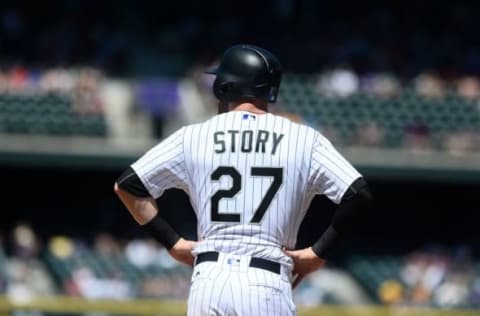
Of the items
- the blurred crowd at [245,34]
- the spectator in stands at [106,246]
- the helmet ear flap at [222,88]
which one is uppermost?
the blurred crowd at [245,34]

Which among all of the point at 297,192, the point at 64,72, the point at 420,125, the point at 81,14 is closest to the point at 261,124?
the point at 297,192

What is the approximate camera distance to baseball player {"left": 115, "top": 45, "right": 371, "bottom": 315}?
4617mm

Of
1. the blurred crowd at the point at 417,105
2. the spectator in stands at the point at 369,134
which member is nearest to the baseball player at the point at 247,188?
the blurred crowd at the point at 417,105

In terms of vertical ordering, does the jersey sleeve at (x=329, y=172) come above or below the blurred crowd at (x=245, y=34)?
below

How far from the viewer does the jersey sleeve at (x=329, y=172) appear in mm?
4730

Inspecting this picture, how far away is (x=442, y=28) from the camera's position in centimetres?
1698

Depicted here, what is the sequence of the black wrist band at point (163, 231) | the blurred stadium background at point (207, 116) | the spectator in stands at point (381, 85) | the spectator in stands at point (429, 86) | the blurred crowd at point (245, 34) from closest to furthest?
the black wrist band at point (163, 231), the blurred stadium background at point (207, 116), the spectator in stands at point (429, 86), the spectator in stands at point (381, 85), the blurred crowd at point (245, 34)

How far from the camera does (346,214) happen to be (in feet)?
15.7

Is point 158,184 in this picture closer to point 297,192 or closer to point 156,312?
point 297,192

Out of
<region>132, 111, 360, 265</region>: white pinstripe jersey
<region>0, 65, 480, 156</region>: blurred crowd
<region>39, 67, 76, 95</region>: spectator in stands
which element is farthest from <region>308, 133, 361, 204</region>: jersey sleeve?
<region>39, 67, 76, 95</region>: spectator in stands

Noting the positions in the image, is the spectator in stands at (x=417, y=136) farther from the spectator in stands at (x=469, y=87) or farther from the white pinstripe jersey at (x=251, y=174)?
the white pinstripe jersey at (x=251, y=174)

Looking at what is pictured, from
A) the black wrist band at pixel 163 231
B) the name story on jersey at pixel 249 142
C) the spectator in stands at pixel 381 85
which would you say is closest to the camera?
the name story on jersey at pixel 249 142

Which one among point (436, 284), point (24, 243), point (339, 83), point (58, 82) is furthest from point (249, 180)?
point (58, 82)

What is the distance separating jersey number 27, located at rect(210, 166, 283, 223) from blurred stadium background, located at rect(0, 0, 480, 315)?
31.2ft
